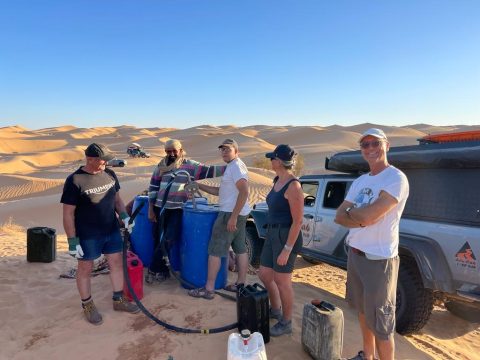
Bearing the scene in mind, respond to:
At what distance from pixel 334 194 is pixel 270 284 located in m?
2.21

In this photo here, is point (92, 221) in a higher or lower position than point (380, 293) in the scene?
higher

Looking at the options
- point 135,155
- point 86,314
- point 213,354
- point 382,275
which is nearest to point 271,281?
point 213,354

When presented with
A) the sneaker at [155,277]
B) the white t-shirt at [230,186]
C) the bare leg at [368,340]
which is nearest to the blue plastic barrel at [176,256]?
the sneaker at [155,277]

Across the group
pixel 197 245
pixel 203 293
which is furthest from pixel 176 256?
pixel 203 293

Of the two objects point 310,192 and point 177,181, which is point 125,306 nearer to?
point 177,181

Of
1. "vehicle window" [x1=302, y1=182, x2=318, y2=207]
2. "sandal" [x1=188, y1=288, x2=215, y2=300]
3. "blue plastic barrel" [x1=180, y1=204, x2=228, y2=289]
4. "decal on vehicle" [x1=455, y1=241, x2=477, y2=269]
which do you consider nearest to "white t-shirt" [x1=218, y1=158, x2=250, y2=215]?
"blue plastic barrel" [x1=180, y1=204, x2=228, y2=289]

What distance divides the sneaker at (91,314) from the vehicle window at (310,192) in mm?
3344

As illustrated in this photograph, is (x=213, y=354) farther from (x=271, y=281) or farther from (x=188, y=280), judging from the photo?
(x=188, y=280)

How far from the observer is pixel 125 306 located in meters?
4.24

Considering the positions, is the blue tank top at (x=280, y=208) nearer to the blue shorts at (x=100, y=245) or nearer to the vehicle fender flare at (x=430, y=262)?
the vehicle fender flare at (x=430, y=262)

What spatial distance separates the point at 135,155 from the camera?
115ft

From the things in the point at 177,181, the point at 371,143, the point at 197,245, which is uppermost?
the point at 371,143

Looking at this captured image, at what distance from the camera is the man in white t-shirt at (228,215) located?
4.30 metres

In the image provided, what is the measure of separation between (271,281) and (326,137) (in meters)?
47.2
